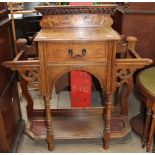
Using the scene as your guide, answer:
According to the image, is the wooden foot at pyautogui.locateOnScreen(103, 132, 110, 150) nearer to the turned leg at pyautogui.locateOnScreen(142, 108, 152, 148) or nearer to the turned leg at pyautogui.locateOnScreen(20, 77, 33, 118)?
the turned leg at pyautogui.locateOnScreen(142, 108, 152, 148)

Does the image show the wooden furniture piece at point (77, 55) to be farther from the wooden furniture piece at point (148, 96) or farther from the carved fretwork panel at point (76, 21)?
the wooden furniture piece at point (148, 96)

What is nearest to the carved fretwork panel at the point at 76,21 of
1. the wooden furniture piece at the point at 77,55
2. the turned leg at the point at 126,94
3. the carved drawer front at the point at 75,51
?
the wooden furniture piece at the point at 77,55

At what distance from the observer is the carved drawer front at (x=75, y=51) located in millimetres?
1200

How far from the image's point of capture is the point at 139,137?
172 cm

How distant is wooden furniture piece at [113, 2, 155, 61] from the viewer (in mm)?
1829

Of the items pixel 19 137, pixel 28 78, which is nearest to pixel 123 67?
pixel 28 78

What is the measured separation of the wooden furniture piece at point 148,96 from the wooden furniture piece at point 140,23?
45 cm

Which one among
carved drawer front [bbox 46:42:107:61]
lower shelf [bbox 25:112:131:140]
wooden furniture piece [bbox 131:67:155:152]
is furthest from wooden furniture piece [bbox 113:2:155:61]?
carved drawer front [bbox 46:42:107:61]

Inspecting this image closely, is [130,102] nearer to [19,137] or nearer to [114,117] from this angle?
[114,117]

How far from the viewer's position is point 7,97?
56.4 inches

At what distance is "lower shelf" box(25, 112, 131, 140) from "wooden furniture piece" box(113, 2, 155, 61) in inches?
27.7

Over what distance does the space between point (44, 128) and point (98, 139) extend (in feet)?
1.37

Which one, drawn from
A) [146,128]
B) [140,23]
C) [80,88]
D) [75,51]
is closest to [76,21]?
[75,51]

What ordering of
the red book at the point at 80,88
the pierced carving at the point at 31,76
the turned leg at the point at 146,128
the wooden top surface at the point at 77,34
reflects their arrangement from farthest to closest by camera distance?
the red book at the point at 80,88
the turned leg at the point at 146,128
the pierced carving at the point at 31,76
the wooden top surface at the point at 77,34
